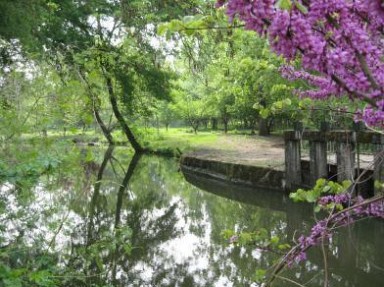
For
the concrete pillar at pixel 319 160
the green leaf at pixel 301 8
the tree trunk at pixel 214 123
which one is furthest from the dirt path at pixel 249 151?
the tree trunk at pixel 214 123

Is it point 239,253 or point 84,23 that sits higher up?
point 84,23

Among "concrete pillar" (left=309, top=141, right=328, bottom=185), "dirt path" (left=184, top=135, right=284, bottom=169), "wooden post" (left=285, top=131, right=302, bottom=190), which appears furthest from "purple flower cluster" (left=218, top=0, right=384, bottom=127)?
"dirt path" (left=184, top=135, right=284, bottom=169)

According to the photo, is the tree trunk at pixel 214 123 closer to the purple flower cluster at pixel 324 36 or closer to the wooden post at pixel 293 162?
the wooden post at pixel 293 162

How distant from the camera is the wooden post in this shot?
12.3 meters

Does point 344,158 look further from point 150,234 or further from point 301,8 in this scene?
point 301,8

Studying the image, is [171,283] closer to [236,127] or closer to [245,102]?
[245,102]

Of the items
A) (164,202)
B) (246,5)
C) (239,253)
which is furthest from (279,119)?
(246,5)

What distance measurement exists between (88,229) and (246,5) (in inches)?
362

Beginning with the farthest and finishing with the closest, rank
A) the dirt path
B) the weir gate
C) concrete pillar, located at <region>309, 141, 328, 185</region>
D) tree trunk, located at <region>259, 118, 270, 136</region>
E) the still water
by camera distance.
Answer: tree trunk, located at <region>259, 118, 270, 136</region> → the dirt path → concrete pillar, located at <region>309, 141, 328, 185</region> → the weir gate → the still water

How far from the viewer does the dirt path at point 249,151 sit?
15.4m

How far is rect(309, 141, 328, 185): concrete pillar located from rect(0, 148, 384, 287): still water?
0.97m

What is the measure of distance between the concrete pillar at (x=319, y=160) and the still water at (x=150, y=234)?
97 cm

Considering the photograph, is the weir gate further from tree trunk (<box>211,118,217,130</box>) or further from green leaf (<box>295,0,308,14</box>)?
tree trunk (<box>211,118,217,130</box>)

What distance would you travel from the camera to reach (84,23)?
37.2ft
